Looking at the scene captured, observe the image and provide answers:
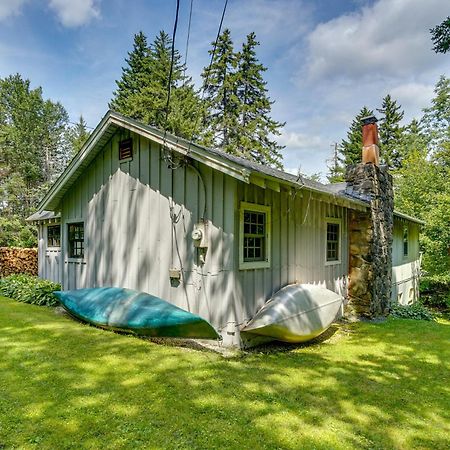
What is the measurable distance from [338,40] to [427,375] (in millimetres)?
7483

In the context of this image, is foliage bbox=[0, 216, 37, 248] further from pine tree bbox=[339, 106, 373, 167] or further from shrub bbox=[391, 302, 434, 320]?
pine tree bbox=[339, 106, 373, 167]

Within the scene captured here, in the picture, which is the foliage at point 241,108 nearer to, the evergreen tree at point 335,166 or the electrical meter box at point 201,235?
the evergreen tree at point 335,166

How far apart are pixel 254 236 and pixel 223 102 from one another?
66.6ft

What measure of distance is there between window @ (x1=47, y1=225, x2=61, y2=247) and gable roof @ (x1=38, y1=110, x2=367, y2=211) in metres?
2.89

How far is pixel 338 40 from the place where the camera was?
8.12 metres

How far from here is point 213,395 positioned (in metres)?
3.73

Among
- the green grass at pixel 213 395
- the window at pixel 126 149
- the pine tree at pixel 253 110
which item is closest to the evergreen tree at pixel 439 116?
the pine tree at pixel 253 110

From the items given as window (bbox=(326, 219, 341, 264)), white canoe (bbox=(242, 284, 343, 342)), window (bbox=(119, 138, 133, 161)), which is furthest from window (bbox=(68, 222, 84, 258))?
window (bbox=(326, 219, 341, 264))

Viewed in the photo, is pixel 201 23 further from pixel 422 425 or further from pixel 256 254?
pixel 422 425

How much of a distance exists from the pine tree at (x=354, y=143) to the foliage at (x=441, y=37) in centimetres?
2636

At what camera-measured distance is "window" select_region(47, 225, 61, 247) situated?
12.2m

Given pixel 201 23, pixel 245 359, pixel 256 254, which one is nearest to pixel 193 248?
pixel 256 254

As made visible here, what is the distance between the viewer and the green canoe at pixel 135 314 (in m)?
5.34

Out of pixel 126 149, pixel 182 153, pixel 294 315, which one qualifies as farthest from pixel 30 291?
pixel 294 315
